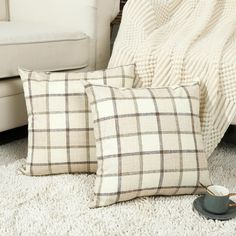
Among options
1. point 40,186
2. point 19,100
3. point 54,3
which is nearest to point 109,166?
point 40,186

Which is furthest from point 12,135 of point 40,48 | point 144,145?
point 144,145

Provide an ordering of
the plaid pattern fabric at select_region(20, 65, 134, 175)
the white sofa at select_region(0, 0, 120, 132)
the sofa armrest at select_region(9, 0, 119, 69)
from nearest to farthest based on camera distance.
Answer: the plaid pattern fabric at select_region(20, 65, 134, 175), the white sofa at select_region(0, 0, 120, 132), the sofa armrest at select_region(9, 0, 119, 69)

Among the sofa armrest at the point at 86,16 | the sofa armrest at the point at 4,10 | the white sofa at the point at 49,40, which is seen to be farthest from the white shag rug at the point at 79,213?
the sofa armrest at the point at 4,10

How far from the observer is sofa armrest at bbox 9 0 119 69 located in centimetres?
143

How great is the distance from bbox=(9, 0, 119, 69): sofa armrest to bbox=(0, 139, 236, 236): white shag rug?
0.55m

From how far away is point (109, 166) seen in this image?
1021mm

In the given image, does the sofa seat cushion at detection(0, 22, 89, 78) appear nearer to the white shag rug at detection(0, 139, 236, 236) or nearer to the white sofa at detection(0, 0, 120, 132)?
the white sofa at detection(0, 0, 120, 132)

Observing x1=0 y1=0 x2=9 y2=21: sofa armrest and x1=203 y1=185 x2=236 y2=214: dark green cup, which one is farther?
x1=0 y1=0 x2=9 y2=21: sofa armrest

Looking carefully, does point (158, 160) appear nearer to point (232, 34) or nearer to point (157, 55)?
point (157, 55)

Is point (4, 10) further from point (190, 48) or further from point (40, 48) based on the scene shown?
point (190, 48)

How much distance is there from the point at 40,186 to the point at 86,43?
588mm

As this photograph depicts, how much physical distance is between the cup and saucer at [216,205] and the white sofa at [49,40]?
694mm

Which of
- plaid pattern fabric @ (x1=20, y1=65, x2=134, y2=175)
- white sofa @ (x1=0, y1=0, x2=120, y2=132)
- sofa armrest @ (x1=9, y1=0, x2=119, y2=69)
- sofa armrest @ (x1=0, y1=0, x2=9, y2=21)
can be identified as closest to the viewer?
plaid pattern fabric @ (x1=20, y1=65, x2=134, y2=175)

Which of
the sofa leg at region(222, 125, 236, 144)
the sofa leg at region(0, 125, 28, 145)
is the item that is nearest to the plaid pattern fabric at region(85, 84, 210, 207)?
the sofa leg at region(222, 125, 236, 144)
